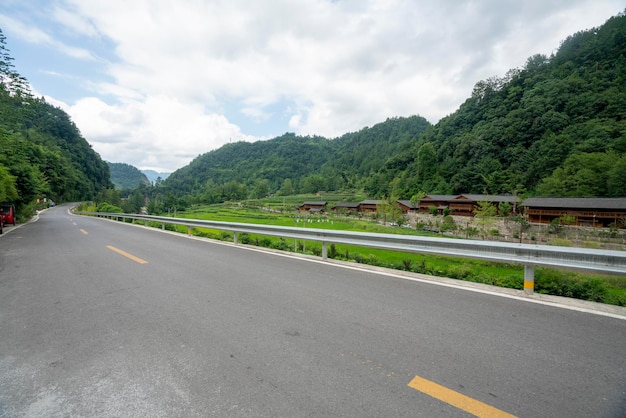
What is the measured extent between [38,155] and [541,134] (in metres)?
117

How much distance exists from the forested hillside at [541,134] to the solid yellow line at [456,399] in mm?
68446

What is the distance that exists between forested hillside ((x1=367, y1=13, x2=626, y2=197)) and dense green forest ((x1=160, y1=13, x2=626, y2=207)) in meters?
0.23

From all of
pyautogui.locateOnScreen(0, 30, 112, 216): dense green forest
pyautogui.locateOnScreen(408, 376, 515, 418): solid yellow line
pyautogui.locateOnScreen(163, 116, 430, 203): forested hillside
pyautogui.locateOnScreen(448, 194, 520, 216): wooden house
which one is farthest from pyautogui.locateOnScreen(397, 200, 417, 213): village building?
pyautogui.locateOnScreen(408, 376, 515, 418): solid yellow line

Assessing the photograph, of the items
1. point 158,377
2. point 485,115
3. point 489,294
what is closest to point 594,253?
point 489,294

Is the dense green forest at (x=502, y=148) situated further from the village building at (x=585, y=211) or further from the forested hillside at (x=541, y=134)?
the village building at (x=585, y=211)

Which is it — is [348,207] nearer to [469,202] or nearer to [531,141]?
[469,202]

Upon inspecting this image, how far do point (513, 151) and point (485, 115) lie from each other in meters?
29.0

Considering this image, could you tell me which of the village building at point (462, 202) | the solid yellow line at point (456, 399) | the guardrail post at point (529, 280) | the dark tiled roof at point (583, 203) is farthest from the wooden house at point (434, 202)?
the solid yellow line at point (456, 399)

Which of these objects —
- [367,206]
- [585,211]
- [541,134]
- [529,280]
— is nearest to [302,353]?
[529,280]

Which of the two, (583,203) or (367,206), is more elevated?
(583,203)

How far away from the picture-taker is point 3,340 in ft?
10.6

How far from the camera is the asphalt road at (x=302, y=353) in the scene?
2.09 m

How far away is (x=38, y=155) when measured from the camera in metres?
49.7

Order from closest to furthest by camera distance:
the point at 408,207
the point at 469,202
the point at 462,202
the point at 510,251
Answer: the point at 510,251 → the point at 469,202 → the point at 462,202 → the point at 408,207
